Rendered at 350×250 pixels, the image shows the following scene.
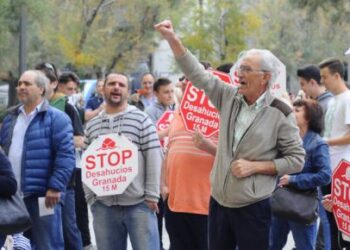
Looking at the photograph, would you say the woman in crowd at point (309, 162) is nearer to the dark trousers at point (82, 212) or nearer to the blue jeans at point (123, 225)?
the blue jeans at point (123, 225)

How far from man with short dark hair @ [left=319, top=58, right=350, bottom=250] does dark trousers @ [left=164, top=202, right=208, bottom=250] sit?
117 cm

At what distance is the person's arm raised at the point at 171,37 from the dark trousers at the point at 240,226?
1.05 meters

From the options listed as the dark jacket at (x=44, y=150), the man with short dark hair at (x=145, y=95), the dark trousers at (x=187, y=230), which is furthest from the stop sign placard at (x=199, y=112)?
the man with short dark hair at (x=145, y=95)

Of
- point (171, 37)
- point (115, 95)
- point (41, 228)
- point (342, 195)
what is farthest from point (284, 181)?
point (171, 37)

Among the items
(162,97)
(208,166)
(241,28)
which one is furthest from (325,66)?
(241,28)

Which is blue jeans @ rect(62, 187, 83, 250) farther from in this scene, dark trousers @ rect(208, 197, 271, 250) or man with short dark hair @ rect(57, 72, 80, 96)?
dark trousers @ rect(208, 197, 271, 250)

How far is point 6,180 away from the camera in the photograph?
6645 millimetres

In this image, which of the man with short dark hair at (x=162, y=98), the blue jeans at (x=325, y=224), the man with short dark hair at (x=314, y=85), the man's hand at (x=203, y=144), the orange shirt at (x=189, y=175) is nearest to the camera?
the man's hand at (x=203, y=144)

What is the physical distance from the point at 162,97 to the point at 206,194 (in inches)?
121

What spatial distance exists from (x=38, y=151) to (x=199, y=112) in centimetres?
144

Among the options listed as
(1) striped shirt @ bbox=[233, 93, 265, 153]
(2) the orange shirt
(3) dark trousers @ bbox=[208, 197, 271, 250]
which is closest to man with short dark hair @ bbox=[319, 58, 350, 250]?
(2) the orange shirt

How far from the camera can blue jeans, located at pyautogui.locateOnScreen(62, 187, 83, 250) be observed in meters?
9.24

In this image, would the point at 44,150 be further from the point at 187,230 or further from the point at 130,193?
the point at 187,230

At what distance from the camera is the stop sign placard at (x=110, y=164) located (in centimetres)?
745
